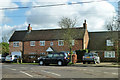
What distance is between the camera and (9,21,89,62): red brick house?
4425 centimetres

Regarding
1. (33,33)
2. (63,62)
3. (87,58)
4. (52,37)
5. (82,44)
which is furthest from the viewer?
(33,33)

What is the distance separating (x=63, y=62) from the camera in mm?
26328

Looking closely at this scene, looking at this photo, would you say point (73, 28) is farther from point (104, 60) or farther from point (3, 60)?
point (3, 60)

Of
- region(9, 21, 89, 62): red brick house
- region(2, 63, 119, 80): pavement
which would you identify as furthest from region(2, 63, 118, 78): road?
region(9, 21, 89, 62): red brick house

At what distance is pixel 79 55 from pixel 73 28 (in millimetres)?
5472

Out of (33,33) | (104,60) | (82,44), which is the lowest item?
(104,60)

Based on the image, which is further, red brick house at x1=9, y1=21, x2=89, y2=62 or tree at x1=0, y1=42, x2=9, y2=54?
tree at x1=0, y1=42, x2=9, y2=54

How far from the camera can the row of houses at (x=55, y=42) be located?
42938 mm

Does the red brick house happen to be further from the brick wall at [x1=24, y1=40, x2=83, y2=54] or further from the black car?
the black car

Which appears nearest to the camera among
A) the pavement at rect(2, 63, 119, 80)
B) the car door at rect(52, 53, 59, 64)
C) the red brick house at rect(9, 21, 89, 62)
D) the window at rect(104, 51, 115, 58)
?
the pavement at rect(2, 63, 119, 80)

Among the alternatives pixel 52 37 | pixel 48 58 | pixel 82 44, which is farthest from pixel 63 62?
pixel 52 37

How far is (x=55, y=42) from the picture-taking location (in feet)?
149

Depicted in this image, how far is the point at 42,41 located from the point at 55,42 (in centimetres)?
331

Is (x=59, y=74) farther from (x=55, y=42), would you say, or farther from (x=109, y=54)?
(x=55, y=42)
